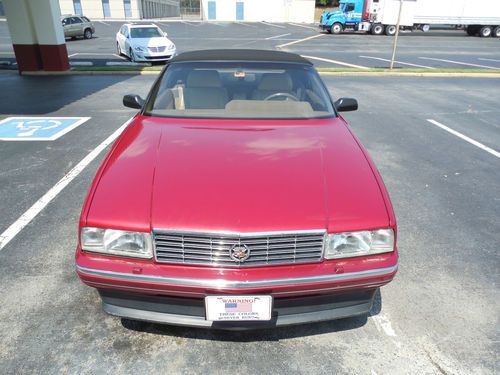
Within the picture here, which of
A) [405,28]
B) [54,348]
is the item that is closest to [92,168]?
[54,348]

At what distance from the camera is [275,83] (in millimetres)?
3436

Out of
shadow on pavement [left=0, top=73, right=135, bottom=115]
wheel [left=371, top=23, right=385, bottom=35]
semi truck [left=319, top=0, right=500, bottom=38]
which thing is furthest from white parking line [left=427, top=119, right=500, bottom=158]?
wheel [left=371, top=23, right=385, bottom=35]

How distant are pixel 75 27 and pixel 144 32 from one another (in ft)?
41.8

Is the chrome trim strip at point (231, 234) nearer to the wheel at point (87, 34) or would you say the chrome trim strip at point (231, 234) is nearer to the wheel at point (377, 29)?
the wheel at point (87, 34)

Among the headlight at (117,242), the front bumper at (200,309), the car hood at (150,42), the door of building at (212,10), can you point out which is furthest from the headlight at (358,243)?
the door of building at (212,10)

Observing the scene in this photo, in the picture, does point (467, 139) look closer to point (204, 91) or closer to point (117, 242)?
point (204, 91)

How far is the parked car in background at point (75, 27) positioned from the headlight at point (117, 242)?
2673 centimetres

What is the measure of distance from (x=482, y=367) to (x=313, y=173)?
4.93 ft

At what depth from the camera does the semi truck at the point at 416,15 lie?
92.8 feet

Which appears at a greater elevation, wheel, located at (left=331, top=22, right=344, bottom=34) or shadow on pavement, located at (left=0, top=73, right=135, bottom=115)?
wheel, located at (left=331, top=22, right=344, bottom=34)

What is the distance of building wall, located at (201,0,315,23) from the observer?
4769 centimetres

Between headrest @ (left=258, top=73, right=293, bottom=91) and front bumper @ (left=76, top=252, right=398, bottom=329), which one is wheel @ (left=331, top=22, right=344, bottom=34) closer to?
headrest @ (left=258, top=73, right=293, bottom=91)

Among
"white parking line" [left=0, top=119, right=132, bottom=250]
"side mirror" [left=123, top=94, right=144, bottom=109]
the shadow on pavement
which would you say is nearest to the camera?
"white parking line" [left=0, top=119, right=132, bottom=250]

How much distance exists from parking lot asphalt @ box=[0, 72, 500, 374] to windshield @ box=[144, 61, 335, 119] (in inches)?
58.7
